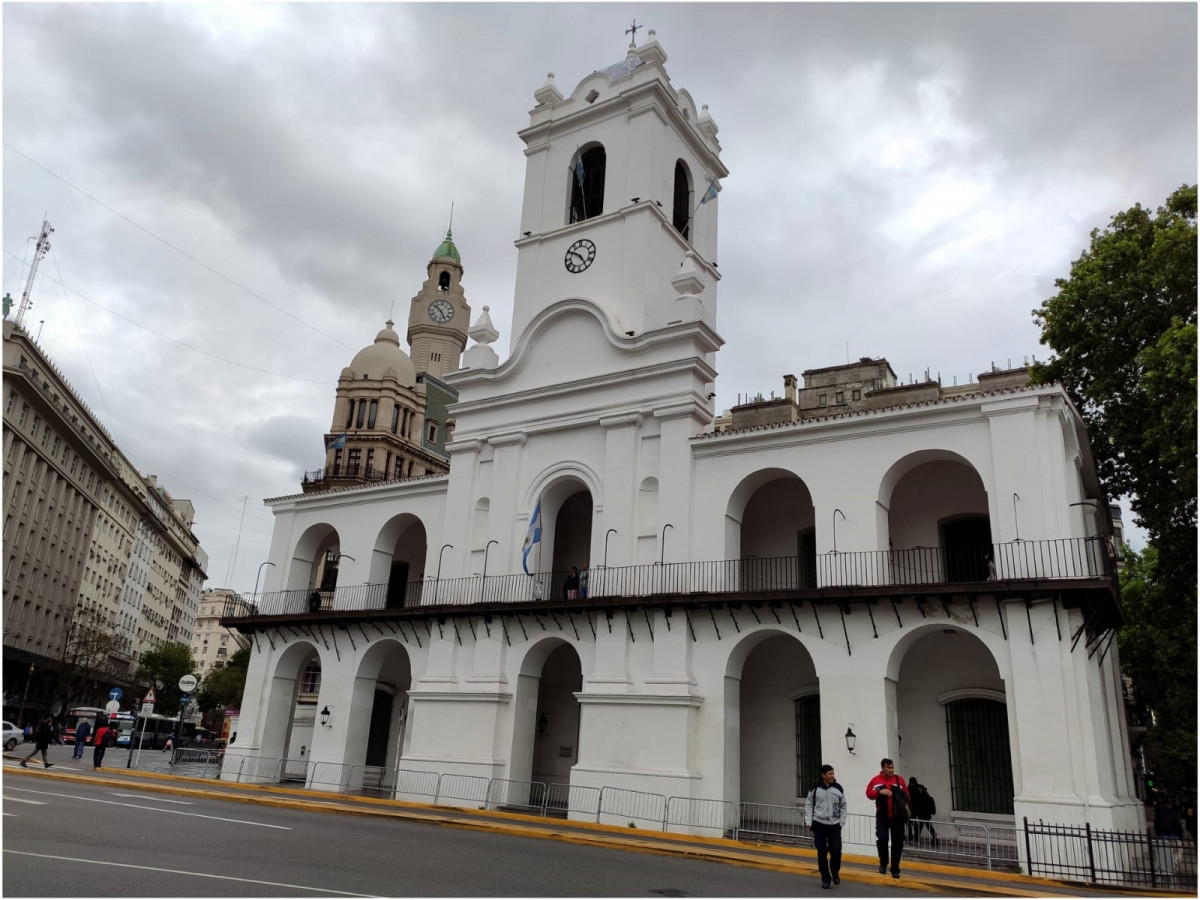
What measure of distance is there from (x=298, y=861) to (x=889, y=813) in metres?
8.23

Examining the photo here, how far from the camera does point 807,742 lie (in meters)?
21.5

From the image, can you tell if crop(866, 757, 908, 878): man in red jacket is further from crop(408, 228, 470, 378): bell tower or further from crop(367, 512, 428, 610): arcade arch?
crop(408, 228, 470, 378): bell tower

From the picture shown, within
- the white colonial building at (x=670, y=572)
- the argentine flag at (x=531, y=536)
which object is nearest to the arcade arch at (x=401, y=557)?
the white colonial building at (x=670, y=572)

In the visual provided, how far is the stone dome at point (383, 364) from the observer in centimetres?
5603

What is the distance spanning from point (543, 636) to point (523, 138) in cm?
1666

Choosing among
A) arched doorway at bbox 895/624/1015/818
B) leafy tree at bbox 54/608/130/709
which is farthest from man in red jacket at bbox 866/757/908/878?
leafy tree at bbox 54/608/130/709

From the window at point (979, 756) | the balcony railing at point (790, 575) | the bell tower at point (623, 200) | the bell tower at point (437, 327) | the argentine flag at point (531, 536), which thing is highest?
the bell tower at point (437, 327)

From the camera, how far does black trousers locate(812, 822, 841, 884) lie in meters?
11.9

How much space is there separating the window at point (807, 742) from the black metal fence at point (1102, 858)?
6016 mm

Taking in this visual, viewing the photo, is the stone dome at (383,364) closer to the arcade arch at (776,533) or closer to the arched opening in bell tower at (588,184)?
the arched opening in bell tower at (588,184)

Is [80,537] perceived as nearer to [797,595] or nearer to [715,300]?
[715,300]

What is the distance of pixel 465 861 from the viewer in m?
11.7

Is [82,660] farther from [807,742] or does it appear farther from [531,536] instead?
[807,742]

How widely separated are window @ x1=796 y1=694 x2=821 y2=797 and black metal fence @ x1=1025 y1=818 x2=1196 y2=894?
19.7 feet
